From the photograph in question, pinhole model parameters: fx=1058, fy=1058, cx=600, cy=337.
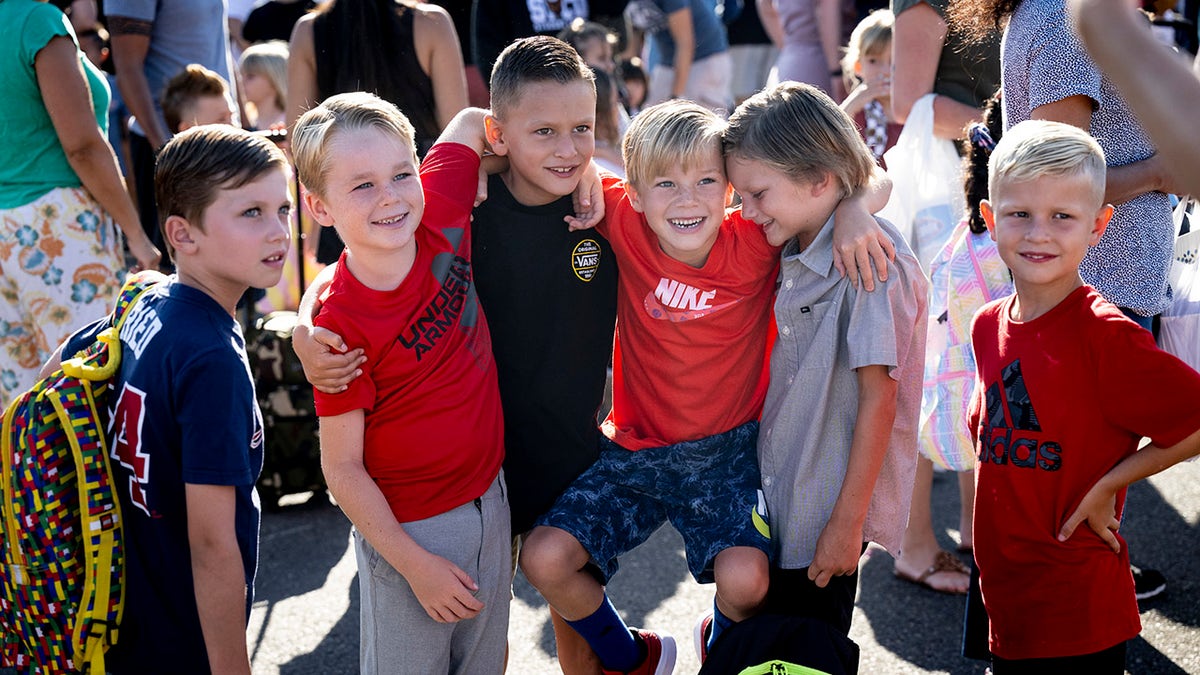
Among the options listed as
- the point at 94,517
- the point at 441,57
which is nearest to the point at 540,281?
the point at 94,517

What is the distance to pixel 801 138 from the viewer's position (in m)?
2.54

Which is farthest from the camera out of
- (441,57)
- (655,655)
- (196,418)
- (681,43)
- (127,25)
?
(681,43)

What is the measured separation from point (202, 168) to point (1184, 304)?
8.66 feet

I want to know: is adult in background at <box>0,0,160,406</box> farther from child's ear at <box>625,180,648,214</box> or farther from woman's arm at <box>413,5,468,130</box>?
child's ear at <box>625,180,648,214</box>

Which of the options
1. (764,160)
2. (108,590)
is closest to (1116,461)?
(764,160)

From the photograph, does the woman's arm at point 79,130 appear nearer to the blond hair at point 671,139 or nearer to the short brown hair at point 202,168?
the short brown hair at point 202,168

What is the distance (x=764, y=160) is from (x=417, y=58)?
2.08 meters

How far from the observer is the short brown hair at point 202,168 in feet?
7.99

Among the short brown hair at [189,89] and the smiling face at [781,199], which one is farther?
the short brown hair at [189,89]

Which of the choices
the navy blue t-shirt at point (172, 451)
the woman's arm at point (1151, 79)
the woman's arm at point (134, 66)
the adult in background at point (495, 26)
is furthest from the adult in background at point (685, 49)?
the woman's arm at point (1151, 79)

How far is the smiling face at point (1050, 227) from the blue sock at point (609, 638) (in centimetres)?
133

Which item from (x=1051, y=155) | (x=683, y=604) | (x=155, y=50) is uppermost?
(x=1051, y=155)

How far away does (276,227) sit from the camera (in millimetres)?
2494

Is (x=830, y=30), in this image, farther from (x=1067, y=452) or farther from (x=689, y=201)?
(x=1067, y=452)
